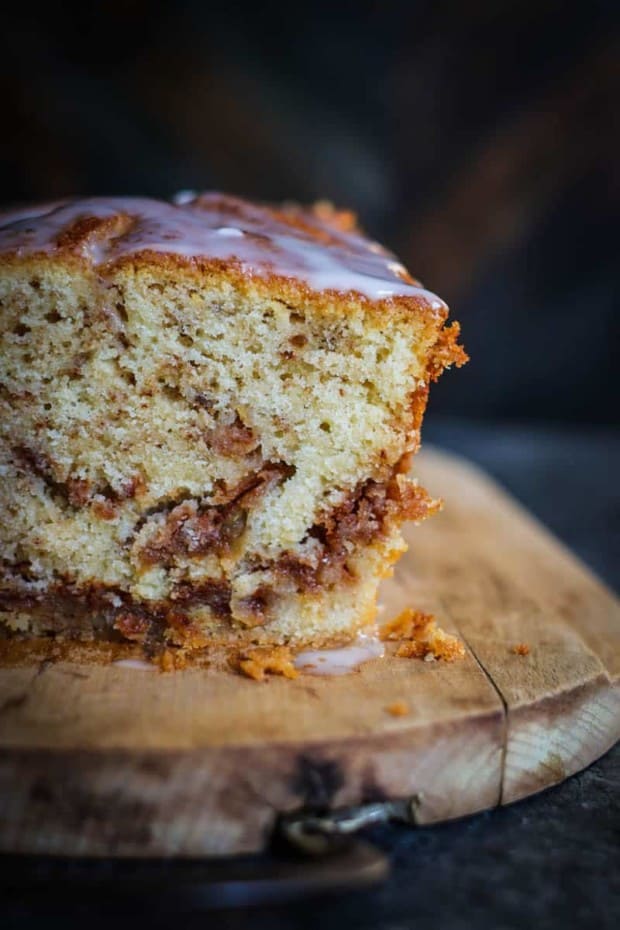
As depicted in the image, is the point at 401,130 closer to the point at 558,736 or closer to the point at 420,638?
the point at 420,638

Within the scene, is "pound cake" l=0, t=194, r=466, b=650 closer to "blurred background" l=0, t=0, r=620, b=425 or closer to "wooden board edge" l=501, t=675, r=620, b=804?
"wooden board edge" l=501, t=675, r=620, b=804

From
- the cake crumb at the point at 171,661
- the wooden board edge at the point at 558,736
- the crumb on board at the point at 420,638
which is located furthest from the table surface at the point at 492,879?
the cake crumb at the point at 171,661

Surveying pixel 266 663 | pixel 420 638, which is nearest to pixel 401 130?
pixel 420 638

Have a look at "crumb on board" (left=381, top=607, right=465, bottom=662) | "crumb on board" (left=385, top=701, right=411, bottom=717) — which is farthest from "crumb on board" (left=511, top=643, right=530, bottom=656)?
"crumb on board" (left=385, top=701, right=411, bottom=717)

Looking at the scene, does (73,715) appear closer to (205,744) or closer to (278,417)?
(205,744)

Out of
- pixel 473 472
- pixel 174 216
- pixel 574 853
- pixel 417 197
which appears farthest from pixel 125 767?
pixel 417 197

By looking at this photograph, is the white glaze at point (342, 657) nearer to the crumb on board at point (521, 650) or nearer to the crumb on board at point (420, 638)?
the crumb on board at point (420, 638)
